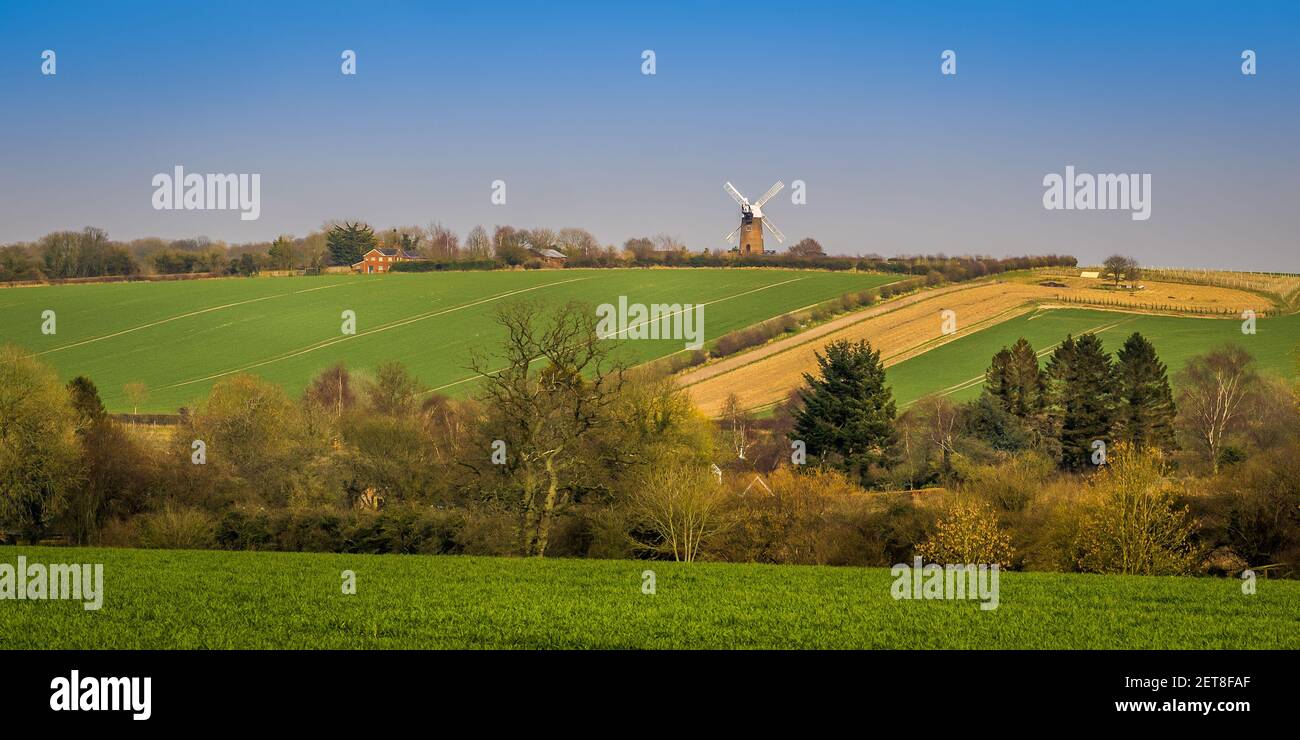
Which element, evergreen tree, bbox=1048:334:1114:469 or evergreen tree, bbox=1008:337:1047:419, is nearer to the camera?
evergreen tree, bbox=1048:334:1114:469

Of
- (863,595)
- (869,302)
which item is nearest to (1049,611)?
(863,595)

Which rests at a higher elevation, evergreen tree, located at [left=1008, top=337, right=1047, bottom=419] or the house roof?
the house roof

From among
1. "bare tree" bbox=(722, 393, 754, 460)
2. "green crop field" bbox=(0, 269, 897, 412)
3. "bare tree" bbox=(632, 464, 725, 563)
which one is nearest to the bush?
"bare tree" bbox=(632, 464, 725, 563)

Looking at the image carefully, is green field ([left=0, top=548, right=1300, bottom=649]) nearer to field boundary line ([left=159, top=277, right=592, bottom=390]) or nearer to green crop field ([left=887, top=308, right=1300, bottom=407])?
green crop field ([left=887, top=308, right=1300, bottom=407])

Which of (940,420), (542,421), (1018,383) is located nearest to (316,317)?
(940,420)

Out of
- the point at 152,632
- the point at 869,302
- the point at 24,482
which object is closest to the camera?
the point at 152,632

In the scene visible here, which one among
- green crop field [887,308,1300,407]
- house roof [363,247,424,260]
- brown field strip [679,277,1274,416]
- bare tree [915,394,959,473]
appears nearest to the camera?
bare tree [915,394,959,473]

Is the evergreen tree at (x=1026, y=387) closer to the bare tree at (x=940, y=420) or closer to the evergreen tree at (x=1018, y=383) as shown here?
the evergreen tree at (x=1018, y=383)
